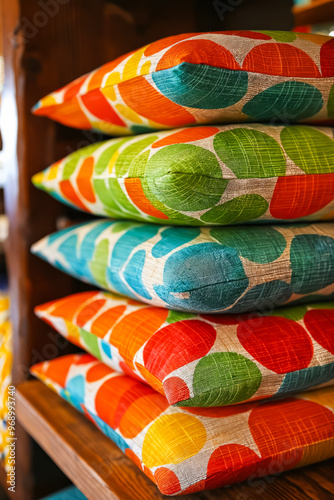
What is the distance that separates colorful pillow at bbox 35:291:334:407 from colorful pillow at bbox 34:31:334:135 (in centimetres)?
26

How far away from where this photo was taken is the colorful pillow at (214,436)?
52 cm

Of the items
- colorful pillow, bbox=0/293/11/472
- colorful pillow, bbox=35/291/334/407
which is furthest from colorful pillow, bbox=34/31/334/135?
colorful pillow, bbox=0/293/11/472

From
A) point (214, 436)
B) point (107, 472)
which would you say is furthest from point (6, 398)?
point (214, 436)

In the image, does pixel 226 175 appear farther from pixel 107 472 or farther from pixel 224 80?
pixel 107 472

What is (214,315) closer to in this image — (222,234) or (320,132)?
(222,234)

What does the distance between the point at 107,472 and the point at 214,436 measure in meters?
0.17

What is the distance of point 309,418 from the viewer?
0.60 metres

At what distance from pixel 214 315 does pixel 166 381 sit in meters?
0.12

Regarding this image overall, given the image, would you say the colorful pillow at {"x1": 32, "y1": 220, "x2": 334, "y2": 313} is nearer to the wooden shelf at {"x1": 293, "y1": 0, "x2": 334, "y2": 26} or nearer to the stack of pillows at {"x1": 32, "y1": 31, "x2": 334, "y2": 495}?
the stack of pillows at {"x1": 32, "y1": 31, "x2": 334, "y2": 495}

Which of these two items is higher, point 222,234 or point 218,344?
point 222,234

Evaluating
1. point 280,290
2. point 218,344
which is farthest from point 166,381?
point 280,290

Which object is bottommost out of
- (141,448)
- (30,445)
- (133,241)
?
(30,445)

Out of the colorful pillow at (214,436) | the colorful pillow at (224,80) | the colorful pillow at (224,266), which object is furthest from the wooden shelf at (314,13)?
the colorful pillow at (214,436)

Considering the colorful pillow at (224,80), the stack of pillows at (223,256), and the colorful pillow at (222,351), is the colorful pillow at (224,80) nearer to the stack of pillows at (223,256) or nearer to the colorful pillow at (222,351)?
the stack of pillows at (223,256)
